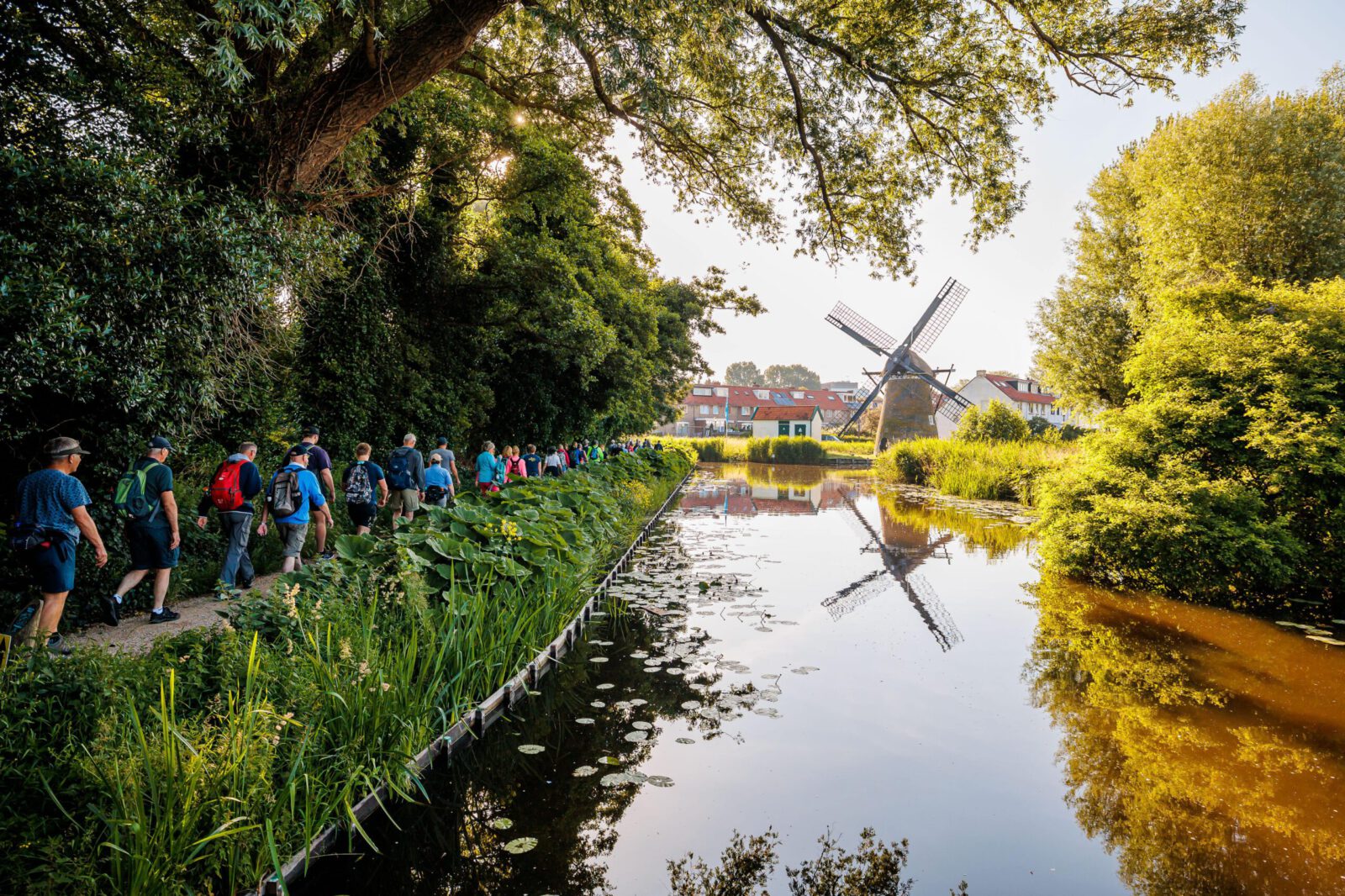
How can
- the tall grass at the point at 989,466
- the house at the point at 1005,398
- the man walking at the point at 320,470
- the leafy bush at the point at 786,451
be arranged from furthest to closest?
the house at the point at 1005,398 → the leafy bush at the point at 786,451 → the tall grass at the point at 989,466 → the man walking at the point at 320,470

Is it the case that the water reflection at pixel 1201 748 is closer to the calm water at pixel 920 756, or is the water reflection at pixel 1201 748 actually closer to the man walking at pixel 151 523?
the calm water at pixel 920 756

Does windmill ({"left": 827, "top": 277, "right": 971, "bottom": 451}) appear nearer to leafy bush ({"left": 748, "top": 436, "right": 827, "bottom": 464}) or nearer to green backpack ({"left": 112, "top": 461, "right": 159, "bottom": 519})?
leafy bush ({"left": 748, "top": 436, "right": 827, "bottom": 464})

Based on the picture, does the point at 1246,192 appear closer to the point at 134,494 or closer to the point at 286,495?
the point at 286,495

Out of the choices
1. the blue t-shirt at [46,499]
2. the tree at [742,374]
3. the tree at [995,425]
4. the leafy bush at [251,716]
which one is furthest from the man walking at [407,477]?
the tree at [742,374]

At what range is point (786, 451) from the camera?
147 ft

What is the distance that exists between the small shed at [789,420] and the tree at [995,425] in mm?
33266

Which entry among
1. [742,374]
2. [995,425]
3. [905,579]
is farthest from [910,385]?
[742,374]

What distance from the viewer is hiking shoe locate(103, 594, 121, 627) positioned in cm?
595

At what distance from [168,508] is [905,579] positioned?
9.92 meters

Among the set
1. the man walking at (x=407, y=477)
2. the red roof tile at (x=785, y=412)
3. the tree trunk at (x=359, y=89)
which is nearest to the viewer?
the tree trunk at (x=359, y=89)

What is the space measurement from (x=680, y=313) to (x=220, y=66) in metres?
24.6

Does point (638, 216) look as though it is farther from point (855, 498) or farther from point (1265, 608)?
point (1265, 608)

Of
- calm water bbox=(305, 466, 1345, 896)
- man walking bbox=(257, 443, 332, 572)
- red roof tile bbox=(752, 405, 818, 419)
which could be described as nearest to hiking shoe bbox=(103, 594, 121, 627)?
man walking bbox=(257, 443, 332, 572)

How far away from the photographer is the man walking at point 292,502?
23.7 ft
